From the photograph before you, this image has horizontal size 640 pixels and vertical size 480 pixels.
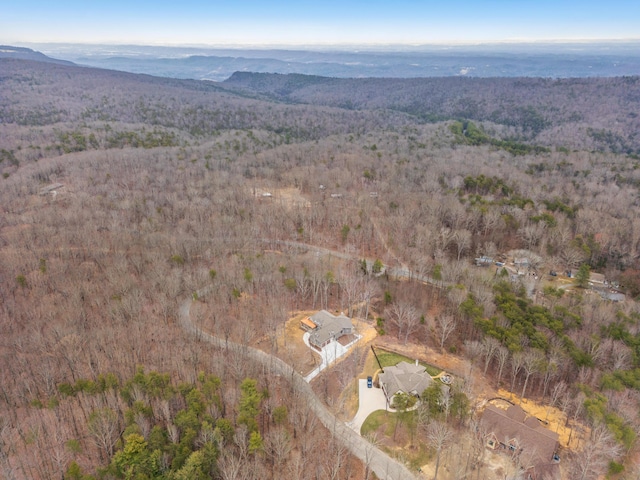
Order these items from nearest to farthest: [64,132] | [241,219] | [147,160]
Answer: [241,219] → [147,160] → [64,132]

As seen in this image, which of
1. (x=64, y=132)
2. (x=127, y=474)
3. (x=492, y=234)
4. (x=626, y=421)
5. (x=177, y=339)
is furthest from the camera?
(x=64, y=132)

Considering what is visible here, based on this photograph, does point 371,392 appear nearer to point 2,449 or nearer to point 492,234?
point 2,449

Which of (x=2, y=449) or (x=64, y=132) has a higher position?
(x=64, y=132)

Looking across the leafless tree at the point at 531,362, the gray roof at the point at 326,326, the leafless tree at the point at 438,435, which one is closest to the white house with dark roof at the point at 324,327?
the gray roof at the point at 326,326

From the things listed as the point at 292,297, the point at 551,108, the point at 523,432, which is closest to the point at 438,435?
the point at 523,432

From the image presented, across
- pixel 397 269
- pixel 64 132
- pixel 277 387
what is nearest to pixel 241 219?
pixel 397 269

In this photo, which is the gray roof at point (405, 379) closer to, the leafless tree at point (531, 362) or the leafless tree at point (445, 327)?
the leafless tree at point (445, 327)

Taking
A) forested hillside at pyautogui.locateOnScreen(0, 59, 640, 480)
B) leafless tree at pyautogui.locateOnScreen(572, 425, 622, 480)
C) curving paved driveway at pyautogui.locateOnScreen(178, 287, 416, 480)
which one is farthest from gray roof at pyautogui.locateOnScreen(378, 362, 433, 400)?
leafless tree at pyautogui.locateOnScreen(572, 425, 622, 480)

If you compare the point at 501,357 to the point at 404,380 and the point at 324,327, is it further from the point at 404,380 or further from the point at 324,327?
the point at 324,327
